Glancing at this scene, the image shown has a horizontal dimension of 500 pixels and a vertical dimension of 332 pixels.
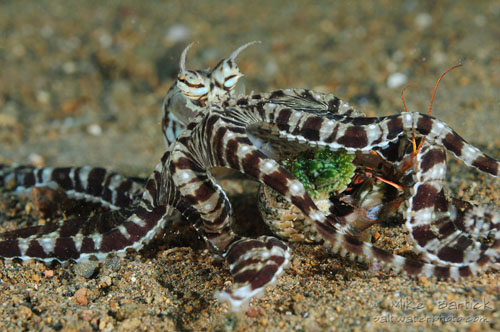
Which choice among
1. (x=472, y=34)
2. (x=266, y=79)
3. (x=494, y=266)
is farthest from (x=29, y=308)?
(x=472, y=34)

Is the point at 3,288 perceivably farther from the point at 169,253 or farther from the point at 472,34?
the point at 472,34

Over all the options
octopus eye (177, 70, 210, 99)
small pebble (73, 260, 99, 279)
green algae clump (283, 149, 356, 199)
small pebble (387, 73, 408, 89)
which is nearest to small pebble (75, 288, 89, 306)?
small pebble (73, 260, 99, 279)

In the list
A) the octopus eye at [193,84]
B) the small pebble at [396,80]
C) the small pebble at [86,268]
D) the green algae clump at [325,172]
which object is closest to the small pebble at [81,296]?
the small pebble at [86,268]

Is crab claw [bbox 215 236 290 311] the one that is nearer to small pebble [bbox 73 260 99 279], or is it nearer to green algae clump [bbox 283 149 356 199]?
green algae clump [bbox 283 149 356 199]

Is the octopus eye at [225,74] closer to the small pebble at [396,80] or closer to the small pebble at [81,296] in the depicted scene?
the small pebble at [81,296]

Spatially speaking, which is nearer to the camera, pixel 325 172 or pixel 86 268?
pixel 325 172

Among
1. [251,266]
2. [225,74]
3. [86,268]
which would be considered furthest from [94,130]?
[251,266]

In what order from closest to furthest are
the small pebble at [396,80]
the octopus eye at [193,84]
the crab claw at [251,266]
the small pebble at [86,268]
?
the crab claw at [251,266] < the octopus eye at [193,84] < the small pebble at [86,268] < the small pebble at [396,80]

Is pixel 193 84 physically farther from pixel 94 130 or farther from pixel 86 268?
pixel 94 130

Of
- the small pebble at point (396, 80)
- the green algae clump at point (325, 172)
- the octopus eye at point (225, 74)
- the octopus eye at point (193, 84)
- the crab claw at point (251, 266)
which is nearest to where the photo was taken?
the crab claw at point (251, 266)
